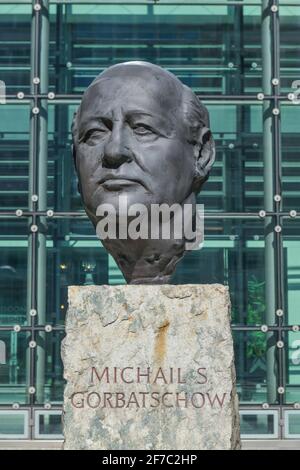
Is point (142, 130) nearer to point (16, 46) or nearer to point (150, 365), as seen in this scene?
point (150, 365)

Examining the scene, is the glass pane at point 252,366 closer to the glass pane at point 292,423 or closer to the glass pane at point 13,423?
the glass pane at point 292,423

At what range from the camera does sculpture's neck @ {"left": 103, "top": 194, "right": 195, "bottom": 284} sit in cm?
605

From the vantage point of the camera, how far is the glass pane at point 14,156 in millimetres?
11578

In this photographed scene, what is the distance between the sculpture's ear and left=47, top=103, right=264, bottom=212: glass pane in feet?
17.2

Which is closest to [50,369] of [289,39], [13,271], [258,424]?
[13,271]

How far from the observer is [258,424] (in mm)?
11109

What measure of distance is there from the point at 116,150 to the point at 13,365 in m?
6.06

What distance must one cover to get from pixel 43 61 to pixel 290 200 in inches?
126

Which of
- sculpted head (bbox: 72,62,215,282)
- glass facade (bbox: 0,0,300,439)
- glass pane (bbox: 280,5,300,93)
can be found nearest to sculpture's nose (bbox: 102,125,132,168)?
sculpted head (bbox: 72,62,215,282)

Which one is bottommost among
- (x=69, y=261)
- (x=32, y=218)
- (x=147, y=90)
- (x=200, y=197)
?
(x=69, y=261)

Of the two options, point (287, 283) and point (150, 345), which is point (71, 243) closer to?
point (287, 283)

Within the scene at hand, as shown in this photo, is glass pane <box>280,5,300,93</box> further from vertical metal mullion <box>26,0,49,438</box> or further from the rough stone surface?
the rough stone surface

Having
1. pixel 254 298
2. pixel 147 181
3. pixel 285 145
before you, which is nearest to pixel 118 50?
pixel 285 145

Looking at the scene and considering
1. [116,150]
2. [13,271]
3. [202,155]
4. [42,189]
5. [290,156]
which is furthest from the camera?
[290,156]
